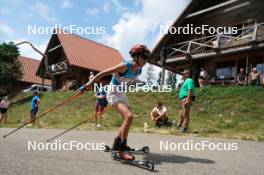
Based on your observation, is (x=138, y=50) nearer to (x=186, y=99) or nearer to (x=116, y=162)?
(x=116, y=162)

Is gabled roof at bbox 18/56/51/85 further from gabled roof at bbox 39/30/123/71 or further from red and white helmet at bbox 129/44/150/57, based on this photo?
red and white helmet at bbox 129/44/150/57

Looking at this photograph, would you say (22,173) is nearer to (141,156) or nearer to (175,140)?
(141,156)

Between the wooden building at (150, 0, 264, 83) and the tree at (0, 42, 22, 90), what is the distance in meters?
15.9

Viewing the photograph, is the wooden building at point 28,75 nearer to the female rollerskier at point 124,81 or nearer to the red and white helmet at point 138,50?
the female rollerskier at point 124,81

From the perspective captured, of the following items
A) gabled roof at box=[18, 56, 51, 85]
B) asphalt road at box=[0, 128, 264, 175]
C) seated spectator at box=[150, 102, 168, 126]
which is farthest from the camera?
gabled roof at box=[18, 56, 51, 85]

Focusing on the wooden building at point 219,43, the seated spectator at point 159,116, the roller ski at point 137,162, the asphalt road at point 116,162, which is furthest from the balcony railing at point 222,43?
the roller ski at point 137,162

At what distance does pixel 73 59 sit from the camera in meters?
32.3

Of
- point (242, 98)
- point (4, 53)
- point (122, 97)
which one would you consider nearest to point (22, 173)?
point (122, 97)

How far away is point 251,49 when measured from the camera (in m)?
18.4

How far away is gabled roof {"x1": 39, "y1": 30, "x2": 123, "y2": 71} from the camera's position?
3281cm

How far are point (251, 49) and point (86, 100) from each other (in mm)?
9724

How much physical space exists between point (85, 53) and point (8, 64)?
758cm

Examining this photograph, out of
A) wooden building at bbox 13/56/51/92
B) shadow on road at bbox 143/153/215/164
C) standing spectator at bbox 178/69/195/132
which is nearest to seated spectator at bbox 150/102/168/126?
standing spectator at bbox 178/69/195/132

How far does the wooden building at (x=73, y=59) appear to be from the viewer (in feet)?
109
